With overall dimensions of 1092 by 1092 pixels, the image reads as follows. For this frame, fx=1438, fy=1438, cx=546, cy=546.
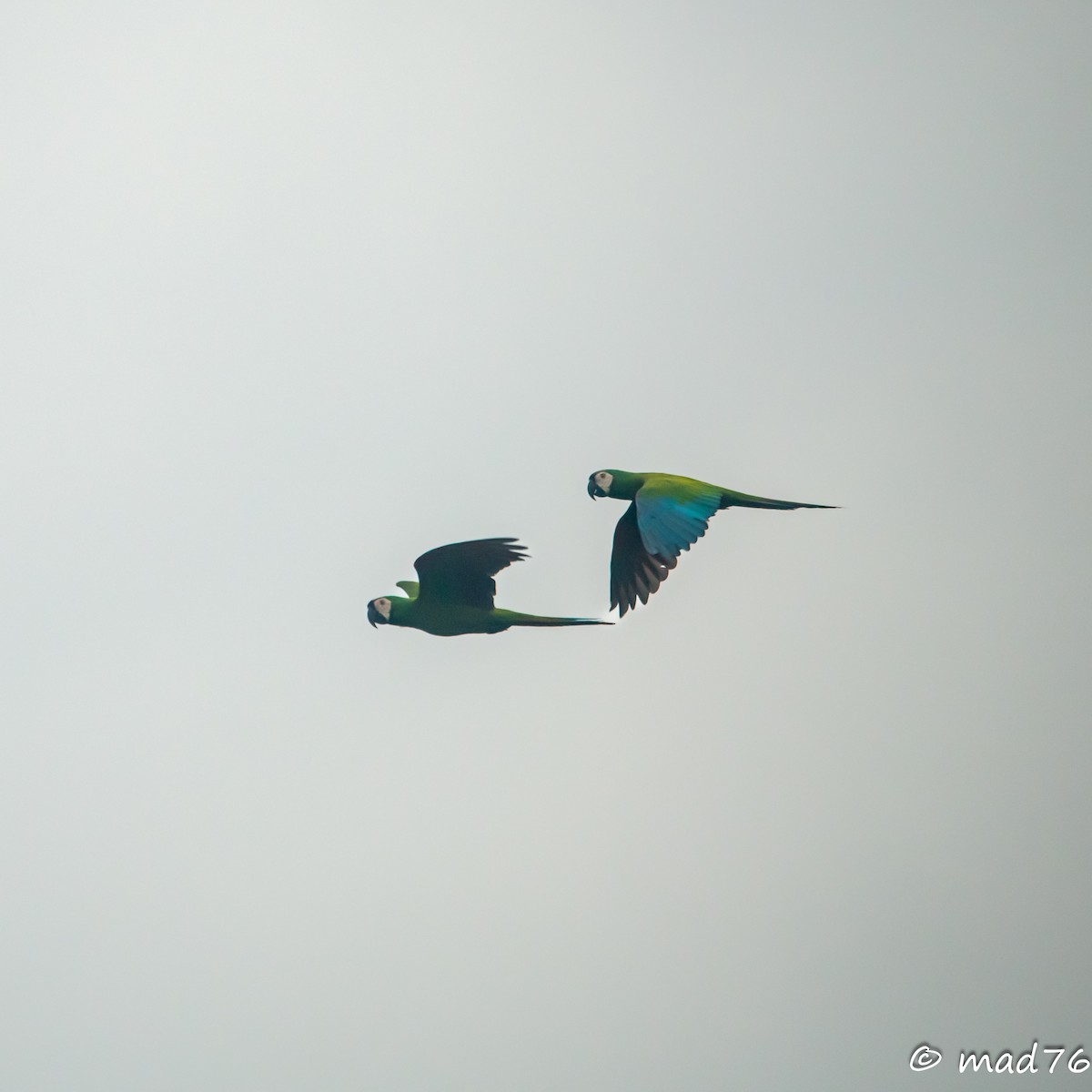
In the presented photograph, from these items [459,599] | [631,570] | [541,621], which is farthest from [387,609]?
[631,570]

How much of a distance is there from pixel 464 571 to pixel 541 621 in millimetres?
910

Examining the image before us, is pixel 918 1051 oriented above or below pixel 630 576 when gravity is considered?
below

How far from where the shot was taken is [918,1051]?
20891mm

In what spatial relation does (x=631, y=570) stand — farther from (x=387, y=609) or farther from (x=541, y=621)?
(x=387, y=609)

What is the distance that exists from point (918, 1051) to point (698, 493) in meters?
11.3

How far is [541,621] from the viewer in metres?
13.9

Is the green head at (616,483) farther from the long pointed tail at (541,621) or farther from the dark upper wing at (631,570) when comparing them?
the long pointed tail at (541,621)

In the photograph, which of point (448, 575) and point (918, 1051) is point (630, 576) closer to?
point (448, 575)

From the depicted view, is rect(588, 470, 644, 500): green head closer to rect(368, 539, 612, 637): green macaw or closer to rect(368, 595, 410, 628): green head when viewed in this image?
rect(368, 539, 612, 637): green macaw

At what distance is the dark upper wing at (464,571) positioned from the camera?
528 inches

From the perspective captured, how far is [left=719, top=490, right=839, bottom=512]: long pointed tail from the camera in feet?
46.0

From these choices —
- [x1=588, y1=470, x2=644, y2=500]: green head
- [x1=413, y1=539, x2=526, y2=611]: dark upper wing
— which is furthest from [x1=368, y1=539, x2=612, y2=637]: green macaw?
[x1=588, y1=470, x2=644, y2=500]: green head

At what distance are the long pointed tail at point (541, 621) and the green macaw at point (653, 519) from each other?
93cm

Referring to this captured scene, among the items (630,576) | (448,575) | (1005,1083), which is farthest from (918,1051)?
(1005,1083)
